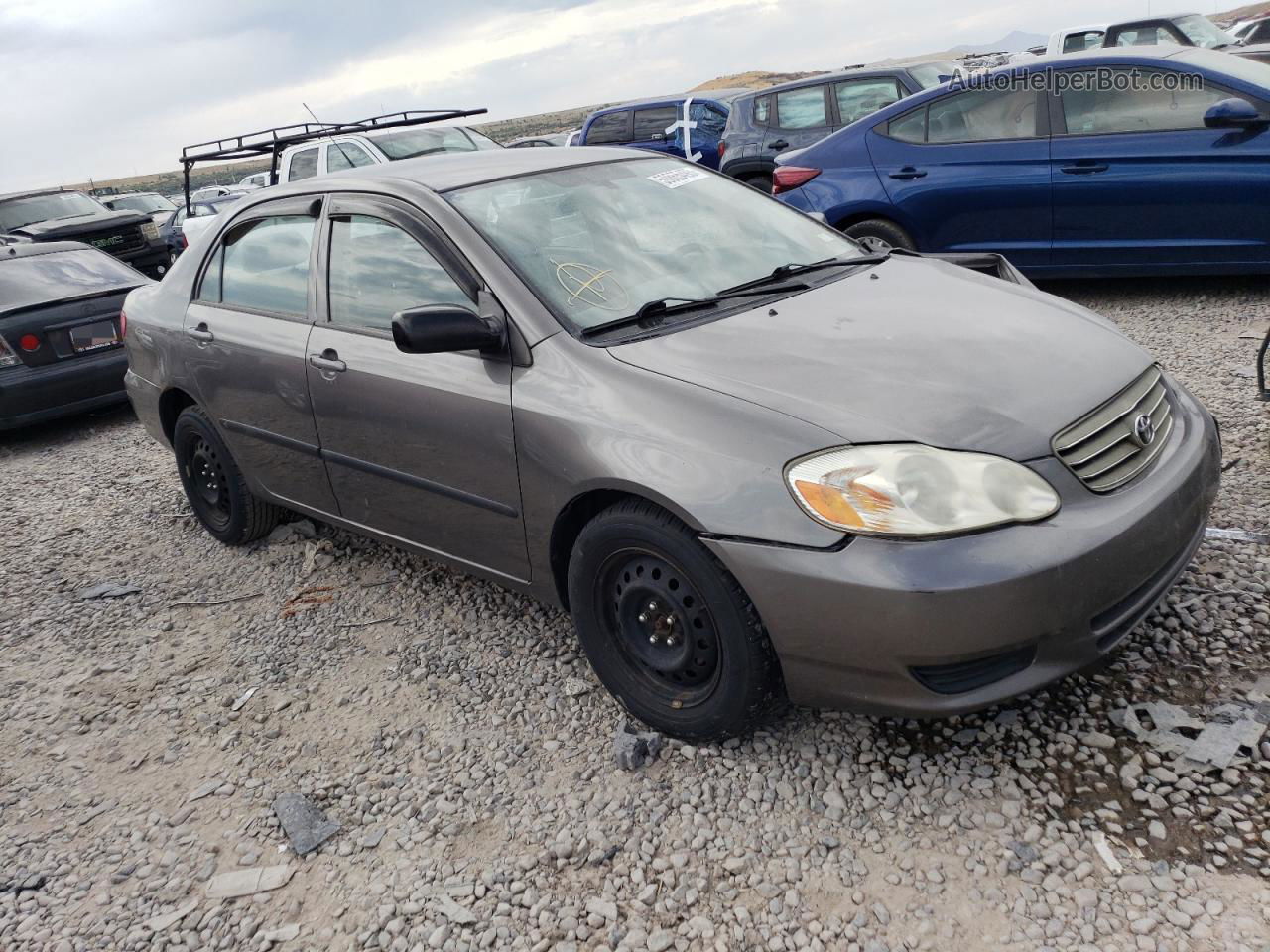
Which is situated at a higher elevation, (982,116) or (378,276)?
(982,116)

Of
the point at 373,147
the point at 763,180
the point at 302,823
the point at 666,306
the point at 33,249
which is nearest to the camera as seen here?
the point at 302,823

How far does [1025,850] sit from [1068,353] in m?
1.34

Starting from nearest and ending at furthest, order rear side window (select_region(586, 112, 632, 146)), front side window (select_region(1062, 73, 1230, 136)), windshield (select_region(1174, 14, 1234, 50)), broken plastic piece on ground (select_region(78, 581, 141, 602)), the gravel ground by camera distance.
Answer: the gravel ground
broken plastic piece on ground (select_region(78, 581, 141, 602))
front side window (select_region(1062, 73, 1230, 136))
windshield (select_region(1174, 14, 1234, 50))
rear side window (select_region(586, 112, 632, 146))

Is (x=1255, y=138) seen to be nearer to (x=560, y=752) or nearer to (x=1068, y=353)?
(x=1068, y=353)

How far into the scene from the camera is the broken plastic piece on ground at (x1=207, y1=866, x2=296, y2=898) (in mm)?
2607

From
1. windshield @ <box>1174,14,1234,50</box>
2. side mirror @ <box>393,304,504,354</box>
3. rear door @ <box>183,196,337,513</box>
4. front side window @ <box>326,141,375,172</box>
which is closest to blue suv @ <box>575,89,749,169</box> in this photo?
front side window @ <box>326,141,375,172</box>

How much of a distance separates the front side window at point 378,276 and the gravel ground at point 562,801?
1.15 meters

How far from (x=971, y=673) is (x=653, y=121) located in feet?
42.3

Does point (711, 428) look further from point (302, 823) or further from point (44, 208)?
point (44, 208)

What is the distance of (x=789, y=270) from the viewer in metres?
3.47

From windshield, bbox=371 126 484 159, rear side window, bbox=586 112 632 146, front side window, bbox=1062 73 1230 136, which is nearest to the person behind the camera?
front side window, bbox=1062 73 1230 136

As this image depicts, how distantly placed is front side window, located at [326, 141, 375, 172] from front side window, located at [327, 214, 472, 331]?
7.83 meters

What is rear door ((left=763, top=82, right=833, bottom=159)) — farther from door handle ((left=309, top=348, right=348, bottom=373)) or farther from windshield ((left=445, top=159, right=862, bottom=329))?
door handle ((left=309, top=348, right=348, bottom=373))

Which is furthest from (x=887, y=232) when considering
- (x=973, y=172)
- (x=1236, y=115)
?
(x=1236, y=115)
